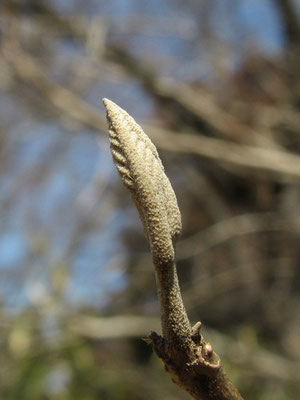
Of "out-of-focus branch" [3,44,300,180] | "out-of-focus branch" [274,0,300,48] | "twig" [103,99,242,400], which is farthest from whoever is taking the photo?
"out-of-focus branch" [274,0,300,48]

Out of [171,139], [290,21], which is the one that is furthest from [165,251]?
[290,21]

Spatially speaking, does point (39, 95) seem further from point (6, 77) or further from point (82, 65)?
point (82, 65)

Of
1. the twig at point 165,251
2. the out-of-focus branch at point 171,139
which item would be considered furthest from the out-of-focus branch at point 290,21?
the twig at point 165,251

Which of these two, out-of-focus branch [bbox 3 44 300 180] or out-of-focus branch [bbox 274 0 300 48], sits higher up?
out-of-focus branch [bbox 274 0 300 48]

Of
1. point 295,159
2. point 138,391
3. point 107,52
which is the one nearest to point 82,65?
point 107,52

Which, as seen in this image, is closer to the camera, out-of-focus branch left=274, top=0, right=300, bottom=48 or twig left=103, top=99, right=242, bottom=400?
twig left=103, top=99, right=242, bottom=400

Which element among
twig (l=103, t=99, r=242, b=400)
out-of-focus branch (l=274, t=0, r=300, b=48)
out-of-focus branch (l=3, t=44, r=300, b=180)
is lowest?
twig (l=103, t=99, r=242, b=400)

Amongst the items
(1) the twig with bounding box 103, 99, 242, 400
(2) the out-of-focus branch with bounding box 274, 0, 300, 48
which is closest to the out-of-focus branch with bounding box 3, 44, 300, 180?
(2) the out-of-focus branch with bounding box 274, 0, 300, 48

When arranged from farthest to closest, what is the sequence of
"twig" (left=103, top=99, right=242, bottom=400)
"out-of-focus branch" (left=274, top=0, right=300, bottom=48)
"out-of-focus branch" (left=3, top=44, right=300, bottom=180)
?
"out-of-focus branch" (left=274, top=0, right=300, bottom=48) → "out-of-focus branch" (left=3, top=44, right=300, bottom=180) → "twig" (left=103, top=99, right=242, bottom=400)

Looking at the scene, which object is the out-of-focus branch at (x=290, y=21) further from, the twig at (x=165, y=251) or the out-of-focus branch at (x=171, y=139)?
the twig at (x=165, y=251)

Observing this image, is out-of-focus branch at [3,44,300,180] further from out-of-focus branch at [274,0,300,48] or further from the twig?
the twig

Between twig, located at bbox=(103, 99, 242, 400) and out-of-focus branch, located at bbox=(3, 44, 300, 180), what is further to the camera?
out-of-focus branch, located at bbox=(3, 44, 300, 180)
